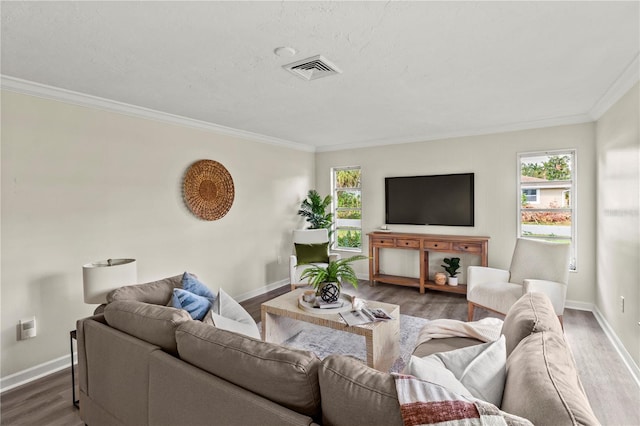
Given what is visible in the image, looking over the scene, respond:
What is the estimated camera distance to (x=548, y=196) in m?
4.25

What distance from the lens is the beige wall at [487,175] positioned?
3.99 m

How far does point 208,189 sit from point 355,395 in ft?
11.5

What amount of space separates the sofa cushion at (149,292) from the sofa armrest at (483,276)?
2.87m

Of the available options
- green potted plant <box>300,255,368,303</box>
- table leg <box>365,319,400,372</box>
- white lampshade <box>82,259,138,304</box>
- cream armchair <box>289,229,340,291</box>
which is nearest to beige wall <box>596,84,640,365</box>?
table leg <box>365,319,400,372</box>

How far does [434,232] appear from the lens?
16.5 feet

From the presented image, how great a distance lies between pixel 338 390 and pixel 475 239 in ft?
12.8

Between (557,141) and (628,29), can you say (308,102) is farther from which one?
(557,141)

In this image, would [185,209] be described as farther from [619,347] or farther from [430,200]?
[619,347]

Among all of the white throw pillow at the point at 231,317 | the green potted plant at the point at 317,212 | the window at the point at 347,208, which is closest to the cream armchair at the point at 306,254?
the green potted plant at the point at 317,212

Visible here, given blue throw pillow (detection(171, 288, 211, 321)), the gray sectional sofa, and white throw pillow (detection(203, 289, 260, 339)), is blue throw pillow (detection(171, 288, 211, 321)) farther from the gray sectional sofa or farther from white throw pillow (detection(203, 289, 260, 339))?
the gray sectional sofa

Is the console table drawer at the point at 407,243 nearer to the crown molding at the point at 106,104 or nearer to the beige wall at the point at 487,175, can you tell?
the beige wall at the point at 487,175

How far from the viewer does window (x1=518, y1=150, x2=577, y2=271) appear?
4.12m

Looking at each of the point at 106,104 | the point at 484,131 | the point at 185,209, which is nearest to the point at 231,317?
the point at 185,209

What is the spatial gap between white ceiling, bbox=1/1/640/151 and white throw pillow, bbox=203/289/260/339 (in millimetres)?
1661
